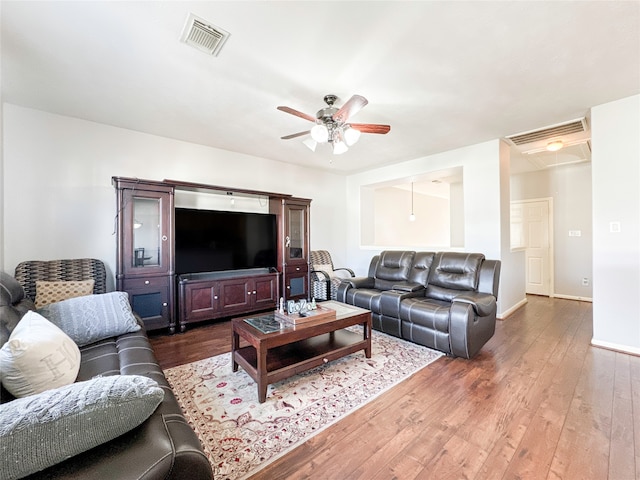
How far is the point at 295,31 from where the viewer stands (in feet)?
6.29

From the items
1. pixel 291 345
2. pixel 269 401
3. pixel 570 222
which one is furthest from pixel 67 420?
pixel 570 222

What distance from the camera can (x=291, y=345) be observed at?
2.55 m

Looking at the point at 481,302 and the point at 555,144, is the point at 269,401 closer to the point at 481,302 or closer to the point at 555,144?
the point at 481,302

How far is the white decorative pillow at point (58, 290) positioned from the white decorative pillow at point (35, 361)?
5.95 ft

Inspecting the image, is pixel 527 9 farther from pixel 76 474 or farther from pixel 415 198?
pixel 415 198

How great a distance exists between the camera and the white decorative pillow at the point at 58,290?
283 centimetres

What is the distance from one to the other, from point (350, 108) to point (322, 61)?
0.42 meters

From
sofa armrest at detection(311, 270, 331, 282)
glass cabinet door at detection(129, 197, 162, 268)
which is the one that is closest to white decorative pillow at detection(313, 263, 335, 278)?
sofa armrest at detection(311, 270, 331, 282)

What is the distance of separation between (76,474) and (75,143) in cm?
383

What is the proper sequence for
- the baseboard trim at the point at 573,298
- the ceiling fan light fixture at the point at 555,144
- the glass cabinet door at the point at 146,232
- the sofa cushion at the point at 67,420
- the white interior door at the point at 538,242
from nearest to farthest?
the sofa cushion at the point at 67,420 → the glass cabinet door at the point at 146,232 → the ceiling fan light fixture at the point at 555,144 → the baseboard trim at the point at 573,298 → the white interior door at the point at 538,242

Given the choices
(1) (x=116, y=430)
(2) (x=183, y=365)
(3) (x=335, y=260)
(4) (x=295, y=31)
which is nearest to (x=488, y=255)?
(3) (x=335, y=260)

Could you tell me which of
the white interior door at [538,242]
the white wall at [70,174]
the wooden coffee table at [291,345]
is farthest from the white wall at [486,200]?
the white wall at [70,174]

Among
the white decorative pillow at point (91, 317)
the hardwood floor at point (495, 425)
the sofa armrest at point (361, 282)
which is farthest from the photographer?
the sofa armrest at point (361, 282)

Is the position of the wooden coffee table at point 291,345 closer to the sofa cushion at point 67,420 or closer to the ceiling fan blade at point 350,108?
the sofa cushion at point 67,420
